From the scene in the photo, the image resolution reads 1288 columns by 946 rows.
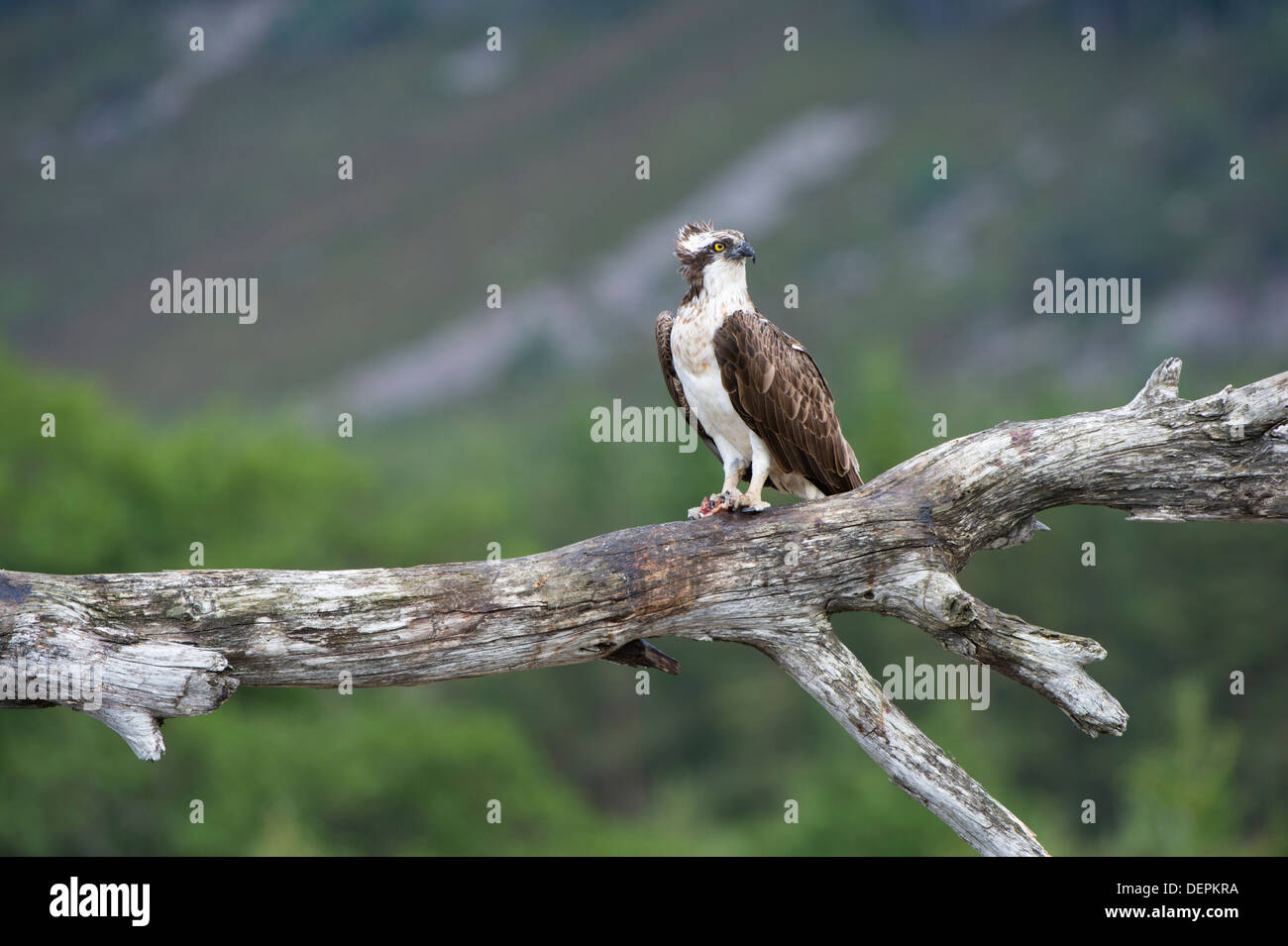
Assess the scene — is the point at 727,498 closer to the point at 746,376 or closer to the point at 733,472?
the point at 746,376

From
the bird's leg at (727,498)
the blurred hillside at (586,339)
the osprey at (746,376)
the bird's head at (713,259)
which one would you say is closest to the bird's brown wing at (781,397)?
the osprey at (746,376)

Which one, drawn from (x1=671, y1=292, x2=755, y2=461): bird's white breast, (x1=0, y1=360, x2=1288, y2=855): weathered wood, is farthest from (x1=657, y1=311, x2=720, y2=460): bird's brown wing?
(x1=0, y1=360, x2=1288, y2=855): weathered wood

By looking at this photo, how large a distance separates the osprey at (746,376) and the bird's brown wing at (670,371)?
207 millimetres

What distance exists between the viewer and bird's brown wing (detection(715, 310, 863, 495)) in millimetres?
7629

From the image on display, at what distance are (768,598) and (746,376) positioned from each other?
1.40m

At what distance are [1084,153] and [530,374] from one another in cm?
4619

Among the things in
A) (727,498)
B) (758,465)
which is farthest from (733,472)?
(727,498)

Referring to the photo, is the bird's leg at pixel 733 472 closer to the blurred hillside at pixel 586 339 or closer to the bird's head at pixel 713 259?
the bird's head at pixel 713 259

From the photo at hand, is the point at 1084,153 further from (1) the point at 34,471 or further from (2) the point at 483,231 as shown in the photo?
(1) the point at 34,471

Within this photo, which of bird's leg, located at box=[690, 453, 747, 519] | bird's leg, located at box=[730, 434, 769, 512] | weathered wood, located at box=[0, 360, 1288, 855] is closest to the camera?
weathered wood, located at box=[0, 360, 1288, 855]

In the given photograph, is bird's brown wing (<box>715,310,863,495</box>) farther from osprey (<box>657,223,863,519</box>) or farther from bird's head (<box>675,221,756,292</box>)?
bird's head (<box>675,221,756,292</box>)

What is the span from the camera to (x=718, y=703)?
50.0 metres

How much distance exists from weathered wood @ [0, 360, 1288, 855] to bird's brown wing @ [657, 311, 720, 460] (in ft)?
4.86

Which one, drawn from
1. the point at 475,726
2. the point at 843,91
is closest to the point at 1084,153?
the point at 843,91
